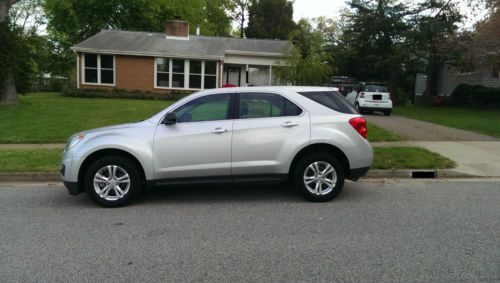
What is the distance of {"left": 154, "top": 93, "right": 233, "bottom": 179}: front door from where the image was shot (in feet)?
21.0

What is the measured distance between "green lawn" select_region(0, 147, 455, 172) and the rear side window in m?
2.44

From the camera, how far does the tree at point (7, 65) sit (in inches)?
788

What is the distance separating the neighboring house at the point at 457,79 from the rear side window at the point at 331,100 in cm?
1976

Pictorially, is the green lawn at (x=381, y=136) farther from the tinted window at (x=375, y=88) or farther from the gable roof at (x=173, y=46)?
the gable roof at (x=173, y=46)

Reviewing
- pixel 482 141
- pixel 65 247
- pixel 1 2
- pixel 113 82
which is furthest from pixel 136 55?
pixel 65 247

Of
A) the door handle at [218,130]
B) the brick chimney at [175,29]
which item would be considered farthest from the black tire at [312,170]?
the brick chimney at [175,29]

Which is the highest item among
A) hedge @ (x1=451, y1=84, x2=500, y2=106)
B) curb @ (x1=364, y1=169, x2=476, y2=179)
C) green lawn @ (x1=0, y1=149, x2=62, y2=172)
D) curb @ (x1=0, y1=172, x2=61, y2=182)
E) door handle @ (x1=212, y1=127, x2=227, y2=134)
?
hedge @ (x1=451, y1=84, x2=500, y2=106)

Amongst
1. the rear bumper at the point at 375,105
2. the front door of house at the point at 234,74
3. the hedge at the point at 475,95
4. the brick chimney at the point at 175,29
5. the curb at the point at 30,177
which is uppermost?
the brick chimney at the point at 175,29

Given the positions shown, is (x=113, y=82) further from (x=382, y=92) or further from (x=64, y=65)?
(x=64, y=65)

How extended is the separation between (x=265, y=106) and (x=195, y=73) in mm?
22100

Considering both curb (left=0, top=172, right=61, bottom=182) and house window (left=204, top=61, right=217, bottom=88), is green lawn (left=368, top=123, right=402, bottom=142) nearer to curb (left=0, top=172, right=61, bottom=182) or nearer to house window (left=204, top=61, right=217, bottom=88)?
curb (left=0, top=172, right=61, bottom=182)

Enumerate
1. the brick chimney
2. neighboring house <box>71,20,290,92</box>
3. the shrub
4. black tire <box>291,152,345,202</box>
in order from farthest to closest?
1. the brick chimney
2. neighboring house <box>71,20,290,92</box>
3. the shrub
4. black tire <box>291,152,345,202</box>

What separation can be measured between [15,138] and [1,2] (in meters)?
3.66

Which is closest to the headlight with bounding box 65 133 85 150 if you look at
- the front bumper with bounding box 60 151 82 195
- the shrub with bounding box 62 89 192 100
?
the front bumper with bounding box 60 151 82 195
